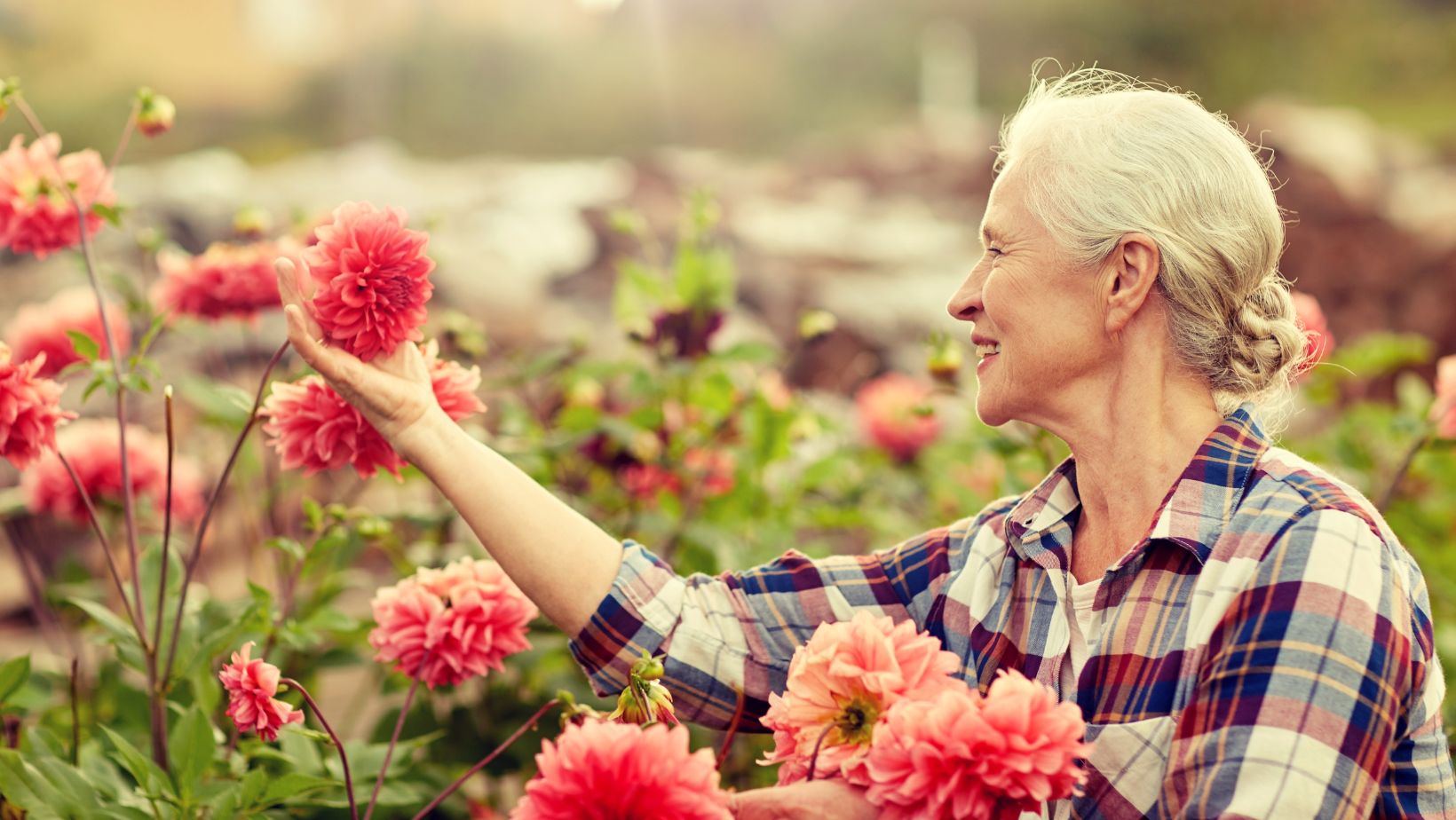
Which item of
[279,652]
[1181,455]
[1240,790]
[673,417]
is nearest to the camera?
[1240,790]

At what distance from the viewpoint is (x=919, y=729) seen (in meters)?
0.70

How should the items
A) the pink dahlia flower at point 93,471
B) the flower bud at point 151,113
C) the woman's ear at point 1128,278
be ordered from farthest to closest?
the pink dahlia flower at point 93,471 → the flower bud at point 151,113 → the woman's ear at point 1128,278

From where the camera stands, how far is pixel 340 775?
1.15 meters

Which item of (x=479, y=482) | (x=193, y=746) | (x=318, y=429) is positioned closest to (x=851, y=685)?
(x=479, y=482)

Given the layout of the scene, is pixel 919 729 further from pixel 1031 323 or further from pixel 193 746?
pixel 193 746

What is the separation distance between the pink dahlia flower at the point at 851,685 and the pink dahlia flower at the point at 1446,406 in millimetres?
1072

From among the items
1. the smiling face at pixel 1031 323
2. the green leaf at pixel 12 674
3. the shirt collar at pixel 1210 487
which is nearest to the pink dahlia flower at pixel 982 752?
the shirt collar at pixel 1210 487

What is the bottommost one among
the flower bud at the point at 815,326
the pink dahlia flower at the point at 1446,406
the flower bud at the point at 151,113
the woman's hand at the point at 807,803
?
the woman's hand at the point at 807,803

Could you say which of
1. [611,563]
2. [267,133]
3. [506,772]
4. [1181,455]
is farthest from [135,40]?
[1181,455]

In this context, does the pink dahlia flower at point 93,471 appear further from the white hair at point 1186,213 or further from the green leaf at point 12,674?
the white hair at point 1186,213

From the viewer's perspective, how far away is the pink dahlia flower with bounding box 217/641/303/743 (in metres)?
0.85

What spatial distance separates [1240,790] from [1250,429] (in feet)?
1.11

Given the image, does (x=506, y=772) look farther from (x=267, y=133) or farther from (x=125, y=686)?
(x=267, y=133)

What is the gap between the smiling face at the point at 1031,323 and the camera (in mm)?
1047
